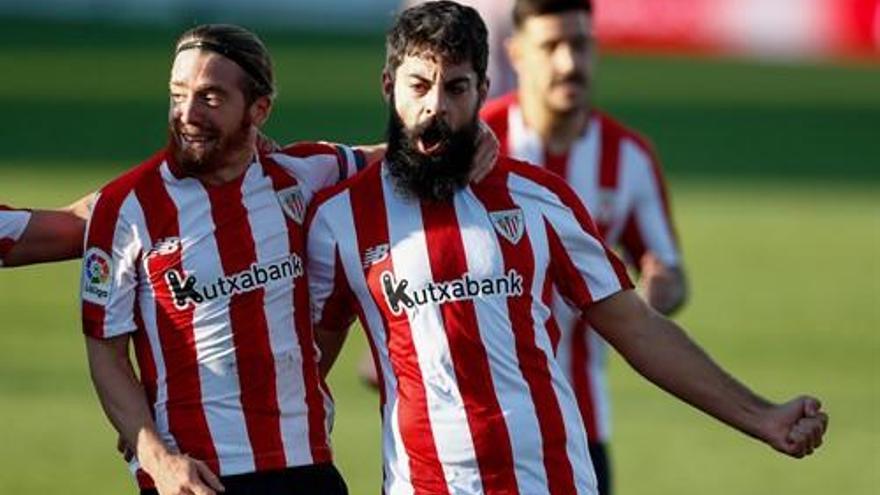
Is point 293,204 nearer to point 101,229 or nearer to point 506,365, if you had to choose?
point 101,229

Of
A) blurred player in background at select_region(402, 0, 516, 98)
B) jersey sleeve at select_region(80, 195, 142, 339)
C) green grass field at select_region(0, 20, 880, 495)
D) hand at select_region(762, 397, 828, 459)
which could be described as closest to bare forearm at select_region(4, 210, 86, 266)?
jersey sleeve at select_region(80, 195, 142, 339)

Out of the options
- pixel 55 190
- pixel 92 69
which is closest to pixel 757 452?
pixel 55 190

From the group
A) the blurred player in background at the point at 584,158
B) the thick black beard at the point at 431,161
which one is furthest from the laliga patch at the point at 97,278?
the blurred player in background at the point at 584,158

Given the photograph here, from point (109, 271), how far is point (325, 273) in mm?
533

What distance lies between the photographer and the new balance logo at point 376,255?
20.9ft

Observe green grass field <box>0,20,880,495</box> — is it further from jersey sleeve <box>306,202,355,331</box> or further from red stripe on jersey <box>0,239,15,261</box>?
jersey sleeve <box>306,202,355,331</box>

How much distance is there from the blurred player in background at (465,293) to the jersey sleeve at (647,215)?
263 centimetres

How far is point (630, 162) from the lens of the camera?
9211 mm

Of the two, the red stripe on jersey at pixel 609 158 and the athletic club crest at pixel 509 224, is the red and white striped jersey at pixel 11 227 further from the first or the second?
the red stripe on jersey at pixel 609 158

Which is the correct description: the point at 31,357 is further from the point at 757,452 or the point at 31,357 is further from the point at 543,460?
the point at 543,460

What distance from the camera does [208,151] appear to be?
6.37 metres

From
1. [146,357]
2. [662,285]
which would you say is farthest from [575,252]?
[662,285]

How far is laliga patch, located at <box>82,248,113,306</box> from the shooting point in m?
6.36

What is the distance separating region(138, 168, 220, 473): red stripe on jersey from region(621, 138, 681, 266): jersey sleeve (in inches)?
119
